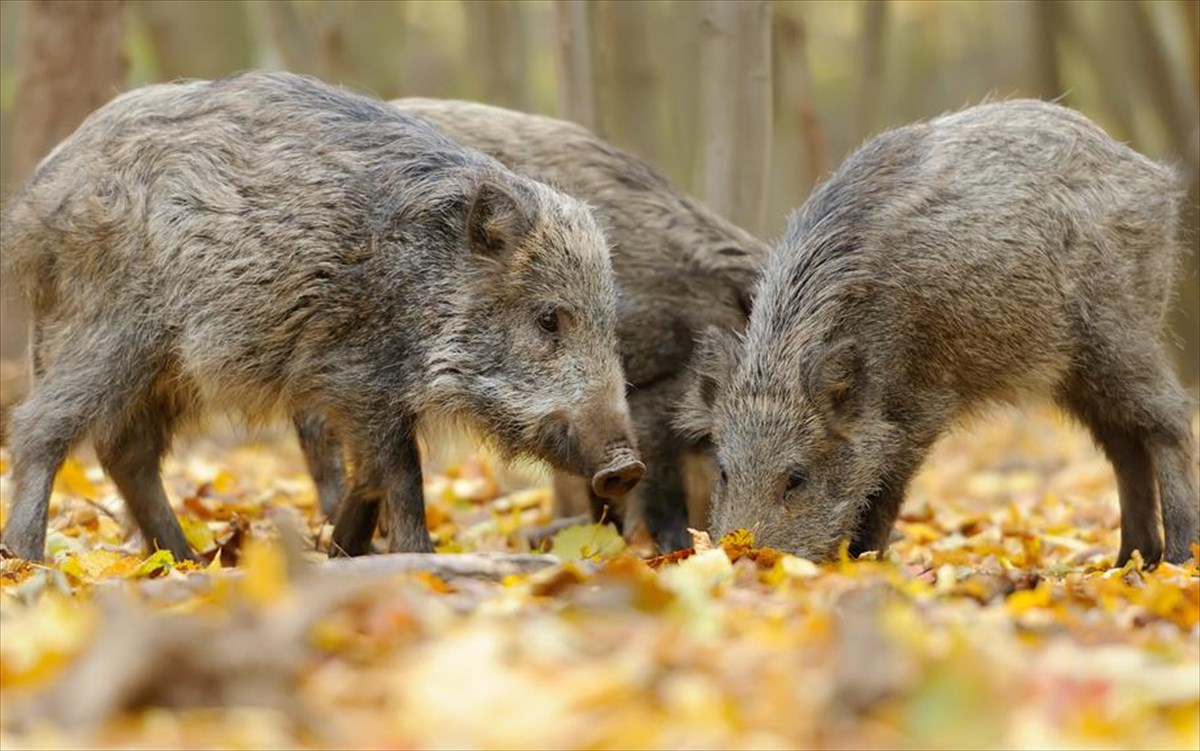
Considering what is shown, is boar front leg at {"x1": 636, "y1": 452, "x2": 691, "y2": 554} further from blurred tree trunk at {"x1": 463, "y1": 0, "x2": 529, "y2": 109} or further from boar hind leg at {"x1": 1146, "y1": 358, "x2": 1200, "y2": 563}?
blurred tree trunk at {"x1": 463, "y1": 0, "x2": 529, "y2": 109}

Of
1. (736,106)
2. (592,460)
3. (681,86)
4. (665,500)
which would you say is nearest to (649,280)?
(665,500)

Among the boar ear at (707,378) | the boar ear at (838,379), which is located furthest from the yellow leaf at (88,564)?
the boar ear at (838,379)

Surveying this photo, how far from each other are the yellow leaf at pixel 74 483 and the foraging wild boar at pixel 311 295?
1754mm

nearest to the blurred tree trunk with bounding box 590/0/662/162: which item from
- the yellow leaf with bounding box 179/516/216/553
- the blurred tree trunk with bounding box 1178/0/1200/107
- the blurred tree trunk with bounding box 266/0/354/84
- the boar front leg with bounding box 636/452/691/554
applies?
the blurred tree trunk with bounding box 266/0/354/84

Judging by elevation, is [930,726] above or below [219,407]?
above

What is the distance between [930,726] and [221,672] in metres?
1.39

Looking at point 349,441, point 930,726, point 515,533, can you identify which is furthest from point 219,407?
point 930,726

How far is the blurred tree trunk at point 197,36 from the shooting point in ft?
61.8

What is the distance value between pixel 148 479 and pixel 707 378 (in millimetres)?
2495

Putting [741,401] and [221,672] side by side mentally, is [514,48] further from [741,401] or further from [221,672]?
[221,672]

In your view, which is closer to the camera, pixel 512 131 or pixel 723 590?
pixel 723 590

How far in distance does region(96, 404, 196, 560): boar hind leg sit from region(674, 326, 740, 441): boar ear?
2251mm

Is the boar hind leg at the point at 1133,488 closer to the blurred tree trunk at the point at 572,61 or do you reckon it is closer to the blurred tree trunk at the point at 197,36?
the blurred tree trunk at the point at 572,61

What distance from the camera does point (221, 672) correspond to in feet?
10.8
